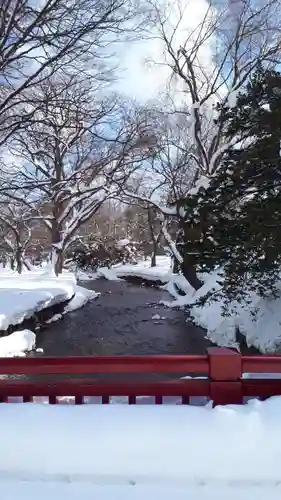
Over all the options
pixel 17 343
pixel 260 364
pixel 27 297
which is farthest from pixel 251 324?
pixel 260 364

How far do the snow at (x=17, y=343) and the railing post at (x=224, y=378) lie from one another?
271 inches

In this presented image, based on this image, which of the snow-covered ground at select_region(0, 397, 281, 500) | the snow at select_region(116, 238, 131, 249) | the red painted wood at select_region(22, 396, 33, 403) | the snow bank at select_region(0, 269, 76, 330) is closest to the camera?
the snow-covered ground at select_region(0, 397, 281, 500)

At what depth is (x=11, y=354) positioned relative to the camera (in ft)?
30.5

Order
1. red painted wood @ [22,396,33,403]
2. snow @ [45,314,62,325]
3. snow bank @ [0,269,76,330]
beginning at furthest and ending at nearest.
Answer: snow @ [45,314,62,325]
snow bank @ [0,269,76,330]
red painted wood @ [22,396,33,403]

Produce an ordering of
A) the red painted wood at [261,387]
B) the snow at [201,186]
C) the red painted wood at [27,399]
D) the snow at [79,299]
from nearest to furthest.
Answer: the red painted wood at [261,387], the red painted wood at [27,399], the snow at [201,186], the snow at [79,299]

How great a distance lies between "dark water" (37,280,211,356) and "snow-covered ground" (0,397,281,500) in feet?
24.9

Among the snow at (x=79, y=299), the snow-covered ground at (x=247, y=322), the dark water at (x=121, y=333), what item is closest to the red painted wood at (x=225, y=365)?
the snow-covered ground at (x=247, y=322)

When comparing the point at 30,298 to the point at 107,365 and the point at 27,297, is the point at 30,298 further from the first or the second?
the point at 107,365

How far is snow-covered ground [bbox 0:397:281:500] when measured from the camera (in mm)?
2354

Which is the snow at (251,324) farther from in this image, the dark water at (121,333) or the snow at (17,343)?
the snow at (17,343)

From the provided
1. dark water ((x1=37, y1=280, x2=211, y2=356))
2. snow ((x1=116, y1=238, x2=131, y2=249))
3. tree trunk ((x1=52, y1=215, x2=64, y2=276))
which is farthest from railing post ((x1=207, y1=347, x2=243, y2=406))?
snow ((x1=116, y1=238, x2=131, y2=249))

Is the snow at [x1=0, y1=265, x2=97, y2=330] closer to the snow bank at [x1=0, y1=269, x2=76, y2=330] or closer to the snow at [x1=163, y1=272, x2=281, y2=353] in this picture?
the snow bank at [x1=0, y1=269, x2=76, y2=330]

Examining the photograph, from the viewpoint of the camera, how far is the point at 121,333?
12.3m

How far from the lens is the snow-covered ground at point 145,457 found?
2354 mm
